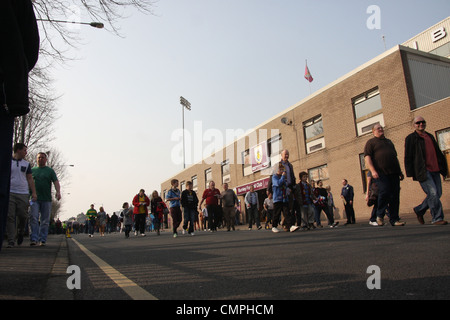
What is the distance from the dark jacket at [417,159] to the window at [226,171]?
93.6 feet

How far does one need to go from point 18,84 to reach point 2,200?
2.34 feet

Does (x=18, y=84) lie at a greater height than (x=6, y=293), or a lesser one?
greater

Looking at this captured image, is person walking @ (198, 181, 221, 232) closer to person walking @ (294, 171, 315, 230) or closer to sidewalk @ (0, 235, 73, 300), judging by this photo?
person walking @ (294, 171, 315, 230)

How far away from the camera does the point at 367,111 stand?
20016mm

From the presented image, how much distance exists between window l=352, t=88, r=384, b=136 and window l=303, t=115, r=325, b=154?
2.95 metres

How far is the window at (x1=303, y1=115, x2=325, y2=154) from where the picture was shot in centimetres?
2334

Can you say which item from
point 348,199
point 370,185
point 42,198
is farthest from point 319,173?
point 42,198

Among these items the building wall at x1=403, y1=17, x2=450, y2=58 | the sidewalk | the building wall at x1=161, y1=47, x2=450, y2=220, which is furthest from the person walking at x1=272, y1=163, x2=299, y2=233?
the building wall at x1=403, y1=17, x2=450, y2=58

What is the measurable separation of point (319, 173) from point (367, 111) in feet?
17.1

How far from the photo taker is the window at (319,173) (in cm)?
2274

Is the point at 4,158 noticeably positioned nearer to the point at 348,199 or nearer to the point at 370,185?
the point at 370,185

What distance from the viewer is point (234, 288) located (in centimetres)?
246

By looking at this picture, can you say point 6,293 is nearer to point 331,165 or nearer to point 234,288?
point 234,288
